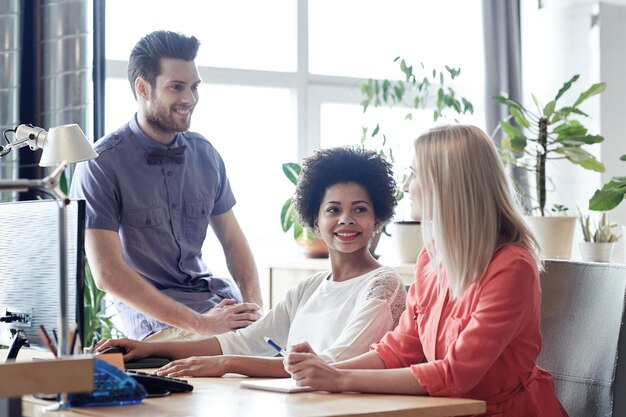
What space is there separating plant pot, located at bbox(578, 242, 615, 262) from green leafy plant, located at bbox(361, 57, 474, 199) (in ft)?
3.21

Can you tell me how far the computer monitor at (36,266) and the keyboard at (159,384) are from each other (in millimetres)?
168

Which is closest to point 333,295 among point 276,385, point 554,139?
point 276,385

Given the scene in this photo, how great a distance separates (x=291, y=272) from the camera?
4.84 m

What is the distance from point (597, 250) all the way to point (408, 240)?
33.3 inches

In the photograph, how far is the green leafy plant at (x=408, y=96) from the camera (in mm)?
5230

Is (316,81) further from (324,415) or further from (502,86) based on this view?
(324,415)

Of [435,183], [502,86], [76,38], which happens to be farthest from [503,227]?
[502,86]

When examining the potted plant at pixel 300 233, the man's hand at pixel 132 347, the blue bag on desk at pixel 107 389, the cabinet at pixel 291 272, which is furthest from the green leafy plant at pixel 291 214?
the blue bag on desk at pixel 107 389

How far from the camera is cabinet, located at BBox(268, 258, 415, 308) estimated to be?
465 cm

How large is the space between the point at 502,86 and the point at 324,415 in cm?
466

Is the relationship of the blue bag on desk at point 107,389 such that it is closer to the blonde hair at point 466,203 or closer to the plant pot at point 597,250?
the blonde hair at point 466,203

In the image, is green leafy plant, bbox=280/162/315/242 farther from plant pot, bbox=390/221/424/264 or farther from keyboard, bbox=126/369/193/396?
keyboard, bbox=126/369/193/396

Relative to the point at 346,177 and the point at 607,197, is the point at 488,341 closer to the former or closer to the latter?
the point at 346,177

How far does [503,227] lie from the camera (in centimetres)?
219
